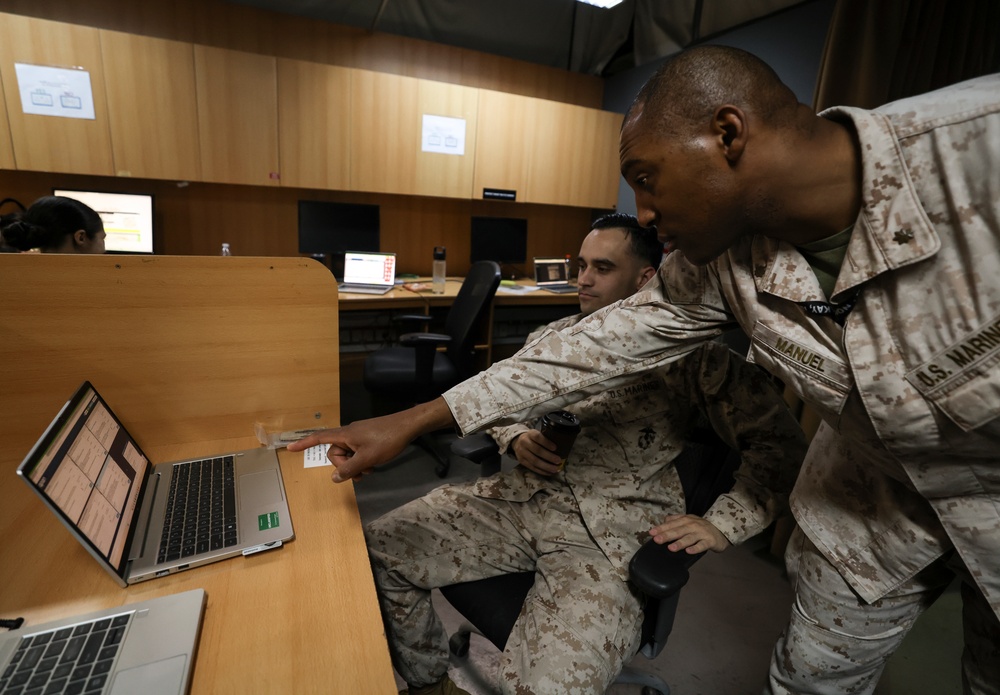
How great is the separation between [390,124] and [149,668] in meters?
3.17

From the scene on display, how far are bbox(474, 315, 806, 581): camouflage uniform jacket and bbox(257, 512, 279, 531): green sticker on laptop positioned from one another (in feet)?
1.76

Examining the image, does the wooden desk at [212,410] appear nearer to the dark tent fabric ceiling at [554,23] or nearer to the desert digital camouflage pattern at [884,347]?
the desert digital camouflage pattern at [884,347]

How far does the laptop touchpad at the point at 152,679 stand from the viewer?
22.6 inches

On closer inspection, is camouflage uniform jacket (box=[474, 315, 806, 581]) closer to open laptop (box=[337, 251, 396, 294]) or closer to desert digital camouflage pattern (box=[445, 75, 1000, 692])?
desert digital camouflage pattern (box=[445, 75, 1000, 692])

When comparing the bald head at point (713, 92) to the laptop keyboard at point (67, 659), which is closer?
the laptop keyboard at point (67, 659)

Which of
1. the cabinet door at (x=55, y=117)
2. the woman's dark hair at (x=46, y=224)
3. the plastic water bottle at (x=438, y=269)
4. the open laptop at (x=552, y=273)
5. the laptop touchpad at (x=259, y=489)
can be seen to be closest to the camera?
the laptop touchpad at (x=259, y=489)

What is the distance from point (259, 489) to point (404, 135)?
2.80m

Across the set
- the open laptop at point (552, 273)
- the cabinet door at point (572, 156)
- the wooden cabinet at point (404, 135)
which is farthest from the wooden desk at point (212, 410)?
the cabinet door at point (572, 156)

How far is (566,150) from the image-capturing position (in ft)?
12.3

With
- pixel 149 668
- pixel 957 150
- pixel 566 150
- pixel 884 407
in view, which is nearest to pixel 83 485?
pixel 149 668

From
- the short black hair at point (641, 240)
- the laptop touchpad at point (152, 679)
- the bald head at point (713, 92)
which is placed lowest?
the laptop touchpad at point (152, 679)

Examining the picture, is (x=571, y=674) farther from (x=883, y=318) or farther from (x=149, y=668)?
(x=883, y=318)

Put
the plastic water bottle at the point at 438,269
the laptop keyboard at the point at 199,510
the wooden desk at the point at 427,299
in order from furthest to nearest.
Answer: the plastic water bottle at the point at 438,269, the wooden desk at the point at 427,299, the laptop keyboard at the point at 199,510

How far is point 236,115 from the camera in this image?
2.83 metres
